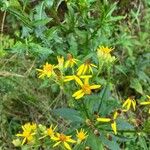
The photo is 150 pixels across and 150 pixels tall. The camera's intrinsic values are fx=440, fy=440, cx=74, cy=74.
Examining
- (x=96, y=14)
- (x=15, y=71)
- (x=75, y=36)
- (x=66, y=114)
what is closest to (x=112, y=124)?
(x=66, y=114)

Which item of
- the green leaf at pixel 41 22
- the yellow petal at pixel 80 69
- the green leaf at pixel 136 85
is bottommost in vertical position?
the green leaf at pixel 136 85

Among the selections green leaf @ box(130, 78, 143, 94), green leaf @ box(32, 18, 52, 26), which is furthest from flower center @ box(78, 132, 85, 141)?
green leaf @ box(130, 78, 143, 94)

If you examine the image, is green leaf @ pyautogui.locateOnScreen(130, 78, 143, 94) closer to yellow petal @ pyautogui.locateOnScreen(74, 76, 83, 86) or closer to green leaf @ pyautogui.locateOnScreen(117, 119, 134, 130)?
green leaf @ pyautogui.locateOnScreen(117, 119, 134, 130)

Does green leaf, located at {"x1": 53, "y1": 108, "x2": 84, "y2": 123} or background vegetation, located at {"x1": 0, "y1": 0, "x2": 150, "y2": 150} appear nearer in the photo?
green leaf, located at {"x1": 53, "y1": 108, "x2": 84, "y2": 123}

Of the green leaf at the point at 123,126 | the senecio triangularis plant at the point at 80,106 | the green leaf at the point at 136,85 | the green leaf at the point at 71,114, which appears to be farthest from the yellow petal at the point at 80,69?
the green leaf at the point at 136,85

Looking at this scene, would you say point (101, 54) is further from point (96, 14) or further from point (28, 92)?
point (96, 14)

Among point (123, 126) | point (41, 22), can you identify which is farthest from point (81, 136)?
point (41, 22)

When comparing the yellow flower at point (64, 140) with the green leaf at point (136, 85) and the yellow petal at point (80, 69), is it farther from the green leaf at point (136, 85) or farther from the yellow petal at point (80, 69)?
the green leaf at point (136, 85)
